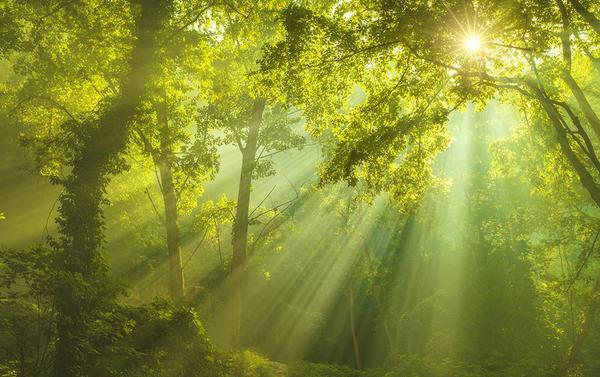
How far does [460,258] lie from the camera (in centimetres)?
2706

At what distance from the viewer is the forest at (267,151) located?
7.08 m

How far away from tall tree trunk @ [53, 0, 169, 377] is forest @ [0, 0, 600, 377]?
4 cm

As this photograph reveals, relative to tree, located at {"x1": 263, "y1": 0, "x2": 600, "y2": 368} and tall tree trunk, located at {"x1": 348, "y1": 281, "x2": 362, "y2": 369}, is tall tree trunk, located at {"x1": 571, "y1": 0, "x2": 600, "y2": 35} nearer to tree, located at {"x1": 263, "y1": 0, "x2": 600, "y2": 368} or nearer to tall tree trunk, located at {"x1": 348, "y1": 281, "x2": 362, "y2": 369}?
tree, located at {"x1": 263, "y1": 0, "x2": 600, "y2": 368}

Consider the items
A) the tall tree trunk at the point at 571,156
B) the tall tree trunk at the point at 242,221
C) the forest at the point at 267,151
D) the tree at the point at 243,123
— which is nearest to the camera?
the forest at the point at 267,151

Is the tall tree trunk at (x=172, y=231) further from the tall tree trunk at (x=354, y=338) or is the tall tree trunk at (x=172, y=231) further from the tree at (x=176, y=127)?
the tall tree trunk at (x=354, y=338)

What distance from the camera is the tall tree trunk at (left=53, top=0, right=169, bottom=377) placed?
267 inches

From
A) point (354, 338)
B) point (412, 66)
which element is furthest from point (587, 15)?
point (354, 338)

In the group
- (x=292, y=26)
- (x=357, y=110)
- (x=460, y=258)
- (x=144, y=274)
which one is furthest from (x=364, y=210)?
(x=292, y=26)

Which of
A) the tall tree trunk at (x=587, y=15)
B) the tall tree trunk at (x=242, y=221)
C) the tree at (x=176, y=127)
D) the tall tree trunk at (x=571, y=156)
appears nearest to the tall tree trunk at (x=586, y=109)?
the tall tree trunk at (x=571, y=156)

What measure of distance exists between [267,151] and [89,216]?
→ 6.72 metres

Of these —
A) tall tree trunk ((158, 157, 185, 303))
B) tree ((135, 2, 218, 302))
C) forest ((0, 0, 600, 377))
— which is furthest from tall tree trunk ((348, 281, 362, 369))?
tall tree trunk ((158, 157, 185, 303))

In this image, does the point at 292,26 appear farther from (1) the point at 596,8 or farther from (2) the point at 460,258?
(2) the point at 460,258

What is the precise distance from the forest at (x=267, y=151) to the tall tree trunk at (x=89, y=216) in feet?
0.13

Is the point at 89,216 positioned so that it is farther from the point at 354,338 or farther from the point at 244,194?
the point at 354,338
